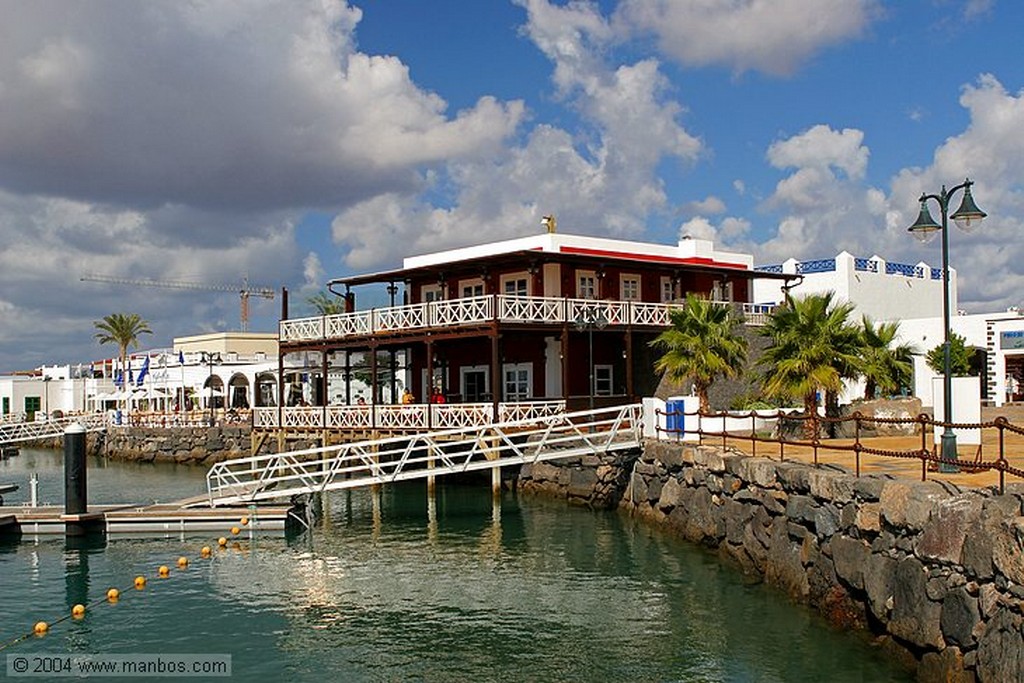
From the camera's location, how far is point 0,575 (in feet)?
66.9

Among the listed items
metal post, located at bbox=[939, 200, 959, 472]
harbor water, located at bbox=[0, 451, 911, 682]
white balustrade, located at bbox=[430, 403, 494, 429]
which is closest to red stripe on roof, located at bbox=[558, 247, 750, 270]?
white balustrade, located at bbox=[430, 403, 494, 429]

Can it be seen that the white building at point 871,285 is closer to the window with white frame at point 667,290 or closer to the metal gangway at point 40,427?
the window with white frame at point 667,290

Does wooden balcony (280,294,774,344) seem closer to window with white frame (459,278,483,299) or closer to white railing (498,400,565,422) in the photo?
white railing (498,400,565,422)

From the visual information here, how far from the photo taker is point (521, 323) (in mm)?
31500

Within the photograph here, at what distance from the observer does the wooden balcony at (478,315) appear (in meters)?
31.4

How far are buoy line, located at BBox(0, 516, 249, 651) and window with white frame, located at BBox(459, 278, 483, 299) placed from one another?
56.1 ft

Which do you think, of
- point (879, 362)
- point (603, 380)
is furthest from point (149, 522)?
point (879, 362)

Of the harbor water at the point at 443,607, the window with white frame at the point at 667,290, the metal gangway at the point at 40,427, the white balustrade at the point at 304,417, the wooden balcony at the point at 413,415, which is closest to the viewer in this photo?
the harbor water at the point at 443,607

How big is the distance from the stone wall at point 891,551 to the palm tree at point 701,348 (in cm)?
739

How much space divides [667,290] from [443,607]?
24652 mm

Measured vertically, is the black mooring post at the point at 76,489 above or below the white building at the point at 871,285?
below

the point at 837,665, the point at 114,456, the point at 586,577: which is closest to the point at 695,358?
the point at 586,577

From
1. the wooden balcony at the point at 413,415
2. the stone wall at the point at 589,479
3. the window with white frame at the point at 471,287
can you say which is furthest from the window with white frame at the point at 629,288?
the stone wall at the point at 589,479

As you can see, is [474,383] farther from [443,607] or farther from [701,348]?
[443,607]
